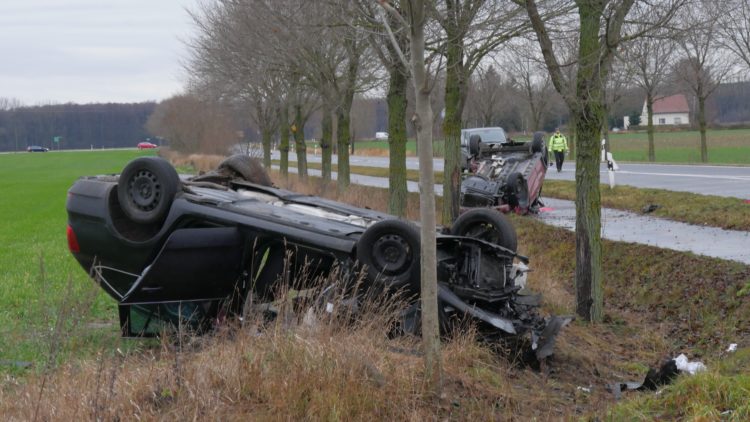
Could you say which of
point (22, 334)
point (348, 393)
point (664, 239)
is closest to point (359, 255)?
point (348, 393)

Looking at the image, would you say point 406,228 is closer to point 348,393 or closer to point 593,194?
point 348,393

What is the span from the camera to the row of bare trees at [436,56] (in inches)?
268

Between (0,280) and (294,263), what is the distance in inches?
251

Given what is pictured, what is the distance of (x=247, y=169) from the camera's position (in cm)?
923

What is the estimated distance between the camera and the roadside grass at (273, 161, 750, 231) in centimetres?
1446

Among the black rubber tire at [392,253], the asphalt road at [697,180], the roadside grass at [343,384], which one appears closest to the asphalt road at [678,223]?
the asphalt road at [697,180]

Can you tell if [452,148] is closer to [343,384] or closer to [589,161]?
[589,161]

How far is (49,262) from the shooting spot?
14000 mm

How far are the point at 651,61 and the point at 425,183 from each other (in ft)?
87.1

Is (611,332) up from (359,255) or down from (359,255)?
down

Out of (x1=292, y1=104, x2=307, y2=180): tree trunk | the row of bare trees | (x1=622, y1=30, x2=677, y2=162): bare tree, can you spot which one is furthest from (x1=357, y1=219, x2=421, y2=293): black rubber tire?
(x1=292, y1=104, x2=307, y2=180): tree trunk

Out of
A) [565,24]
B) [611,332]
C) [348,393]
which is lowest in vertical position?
[611,332]

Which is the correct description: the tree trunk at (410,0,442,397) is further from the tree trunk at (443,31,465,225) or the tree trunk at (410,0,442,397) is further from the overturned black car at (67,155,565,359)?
the tree trunk at (443,31,465,225)

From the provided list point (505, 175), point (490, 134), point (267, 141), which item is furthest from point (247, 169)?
point (267, 141)
